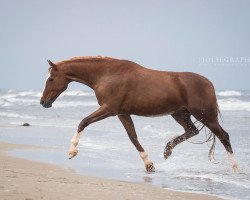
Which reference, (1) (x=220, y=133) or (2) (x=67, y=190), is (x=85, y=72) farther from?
(2) (x=67, y=190)

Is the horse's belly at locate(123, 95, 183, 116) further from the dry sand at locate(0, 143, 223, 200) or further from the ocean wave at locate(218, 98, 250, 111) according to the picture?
the ocean wave at locate(218, 98, 250, 111)

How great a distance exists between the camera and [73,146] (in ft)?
25.5

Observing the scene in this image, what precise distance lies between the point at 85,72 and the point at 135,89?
92 centimetres

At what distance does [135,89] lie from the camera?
27.6 feet

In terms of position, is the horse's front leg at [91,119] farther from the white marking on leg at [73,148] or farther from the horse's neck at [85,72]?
the horse's neck at [85,72]

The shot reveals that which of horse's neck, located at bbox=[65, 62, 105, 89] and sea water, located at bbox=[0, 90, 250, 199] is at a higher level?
horse's neck, located at bbox=[65, 62, 105, 89]

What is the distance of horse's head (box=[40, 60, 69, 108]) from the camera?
8.67m

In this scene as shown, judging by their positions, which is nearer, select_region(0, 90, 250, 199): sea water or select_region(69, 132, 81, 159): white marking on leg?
select_region(0, 90, 250, 199): sea water

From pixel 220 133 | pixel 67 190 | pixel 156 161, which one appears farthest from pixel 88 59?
pixel 67 190

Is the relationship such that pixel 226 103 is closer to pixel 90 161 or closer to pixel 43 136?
pixel 43 136

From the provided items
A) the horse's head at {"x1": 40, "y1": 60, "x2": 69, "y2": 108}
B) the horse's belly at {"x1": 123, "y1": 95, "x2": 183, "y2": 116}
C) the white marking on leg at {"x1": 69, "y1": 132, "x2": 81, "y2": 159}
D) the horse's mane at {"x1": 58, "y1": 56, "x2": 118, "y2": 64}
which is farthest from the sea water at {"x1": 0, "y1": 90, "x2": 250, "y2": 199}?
the horse's mane at {"x1": 58, "y1": 56, "x2": 118, "y2": 64}

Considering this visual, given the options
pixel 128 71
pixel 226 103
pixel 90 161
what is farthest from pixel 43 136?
pixel 226 103

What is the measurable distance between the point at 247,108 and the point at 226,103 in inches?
159

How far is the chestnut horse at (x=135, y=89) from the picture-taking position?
329 inches
